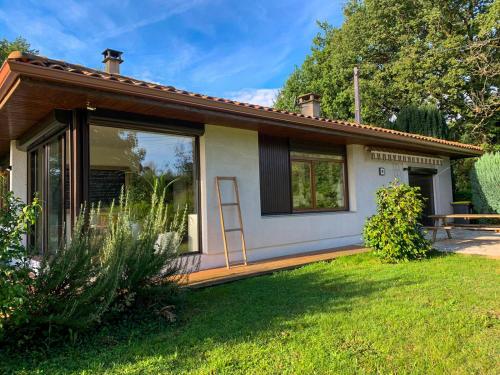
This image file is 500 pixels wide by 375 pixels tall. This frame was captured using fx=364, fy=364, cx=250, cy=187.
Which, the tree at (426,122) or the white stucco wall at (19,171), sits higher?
the tree at (426,122)

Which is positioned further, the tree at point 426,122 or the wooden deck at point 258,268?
the tree at point 426,122

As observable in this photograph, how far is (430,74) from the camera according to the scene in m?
18.6

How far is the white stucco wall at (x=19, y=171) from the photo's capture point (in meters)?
8.09

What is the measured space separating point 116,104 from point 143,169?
4.34ft

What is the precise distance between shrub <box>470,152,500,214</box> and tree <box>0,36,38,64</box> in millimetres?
24384

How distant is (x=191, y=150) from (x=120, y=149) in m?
1.35

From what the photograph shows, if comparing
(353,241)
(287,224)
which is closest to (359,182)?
(353,241)

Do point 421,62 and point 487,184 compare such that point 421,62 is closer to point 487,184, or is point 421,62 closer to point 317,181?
point 487,184

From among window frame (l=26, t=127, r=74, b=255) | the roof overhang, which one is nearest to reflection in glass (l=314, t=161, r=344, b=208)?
the roof overhang

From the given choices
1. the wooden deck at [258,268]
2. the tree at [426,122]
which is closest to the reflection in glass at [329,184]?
the wooden deck at [258,268]

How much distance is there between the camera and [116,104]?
5.27 m

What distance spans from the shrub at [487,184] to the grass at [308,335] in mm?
8107

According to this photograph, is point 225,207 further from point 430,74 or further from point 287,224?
point 430,74

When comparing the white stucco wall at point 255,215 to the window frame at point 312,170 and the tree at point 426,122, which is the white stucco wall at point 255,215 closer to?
the window frame at point 312,170
